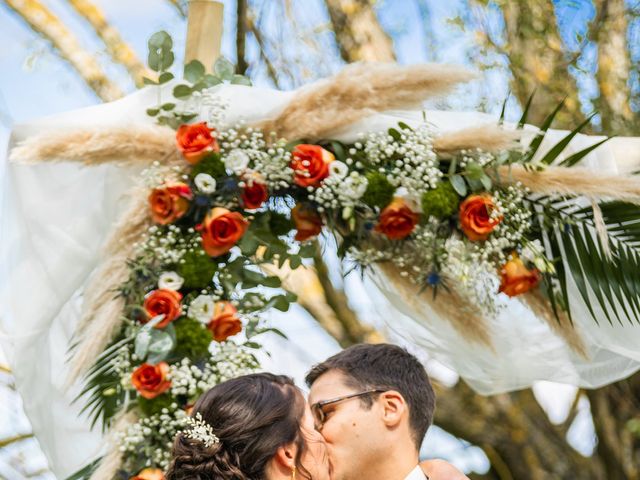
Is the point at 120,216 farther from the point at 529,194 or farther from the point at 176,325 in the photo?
the point at 529,194

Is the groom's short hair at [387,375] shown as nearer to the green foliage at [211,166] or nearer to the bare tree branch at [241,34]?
the green foliage at [211,166]

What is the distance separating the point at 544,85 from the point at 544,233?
4.31 meters

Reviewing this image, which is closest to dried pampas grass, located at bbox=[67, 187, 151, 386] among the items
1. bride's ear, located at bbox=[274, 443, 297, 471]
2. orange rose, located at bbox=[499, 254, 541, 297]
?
orange rose, located at bbox=[499, 254, 541, 297]

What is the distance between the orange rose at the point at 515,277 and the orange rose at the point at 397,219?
40 centimetres

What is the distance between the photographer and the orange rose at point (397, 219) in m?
4.48

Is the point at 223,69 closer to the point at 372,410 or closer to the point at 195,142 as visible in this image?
the point at 195,142

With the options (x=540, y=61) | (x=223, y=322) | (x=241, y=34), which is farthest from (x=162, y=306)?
(x=540, y=61)

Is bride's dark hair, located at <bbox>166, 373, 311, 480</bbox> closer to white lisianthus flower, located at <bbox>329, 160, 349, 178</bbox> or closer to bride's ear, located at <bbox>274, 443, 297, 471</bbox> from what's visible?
bride's ear, located at <bbox>274, 443, 297, 471</bbox>

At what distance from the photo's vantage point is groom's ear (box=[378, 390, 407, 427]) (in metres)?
3.62

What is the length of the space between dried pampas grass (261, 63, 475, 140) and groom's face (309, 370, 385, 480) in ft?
3.87

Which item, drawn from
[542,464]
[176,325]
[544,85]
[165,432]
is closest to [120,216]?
[176,325]

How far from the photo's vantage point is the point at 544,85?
28.7 ft

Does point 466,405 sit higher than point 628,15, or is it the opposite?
point 628,15

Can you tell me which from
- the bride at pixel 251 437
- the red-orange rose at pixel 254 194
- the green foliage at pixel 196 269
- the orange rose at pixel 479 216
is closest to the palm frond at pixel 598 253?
the orange rose at pixel 479 216
